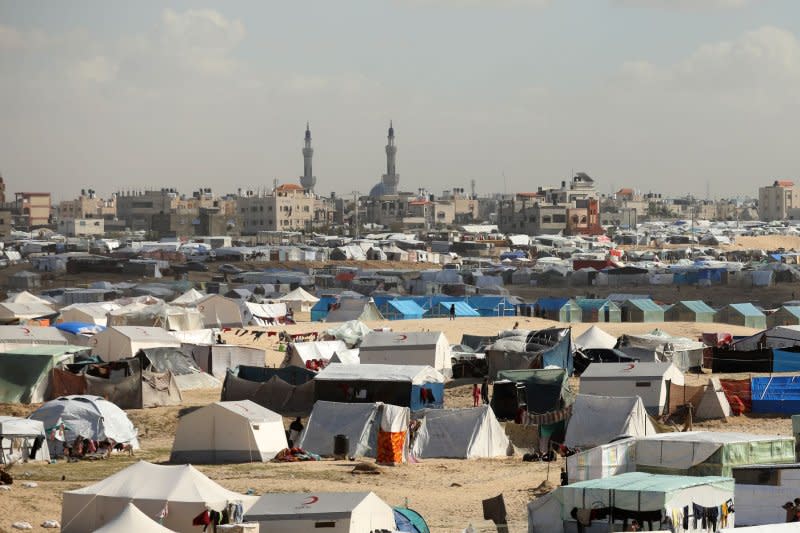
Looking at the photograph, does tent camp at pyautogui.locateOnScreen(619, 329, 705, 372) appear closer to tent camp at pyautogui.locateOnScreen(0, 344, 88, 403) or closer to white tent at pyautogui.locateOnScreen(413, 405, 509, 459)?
white tent at pyautogui.locateOnScreen(413, 405, 509, 459)

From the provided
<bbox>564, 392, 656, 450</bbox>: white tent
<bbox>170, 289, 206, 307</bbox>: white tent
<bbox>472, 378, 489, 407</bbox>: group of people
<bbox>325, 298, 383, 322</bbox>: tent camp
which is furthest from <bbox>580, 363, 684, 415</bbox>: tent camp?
<bbox>170, 289, 206, 307</bbox>: white tent

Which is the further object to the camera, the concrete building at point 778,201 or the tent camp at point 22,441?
the concrete building at point 778,201

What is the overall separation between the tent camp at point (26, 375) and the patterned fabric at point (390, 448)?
28.3 feet

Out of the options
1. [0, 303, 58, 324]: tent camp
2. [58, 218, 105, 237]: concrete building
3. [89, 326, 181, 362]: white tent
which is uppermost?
[89, 326, 181, 362]: white tent

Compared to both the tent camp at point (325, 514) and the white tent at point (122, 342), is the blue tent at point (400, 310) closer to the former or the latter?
the white tent at point (122, 342)

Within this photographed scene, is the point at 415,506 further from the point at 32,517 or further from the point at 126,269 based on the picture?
the point at 126,269

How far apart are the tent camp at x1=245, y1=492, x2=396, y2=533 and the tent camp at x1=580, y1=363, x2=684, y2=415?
10536mm

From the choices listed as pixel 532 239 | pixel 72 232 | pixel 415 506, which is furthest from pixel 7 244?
pixel 415 506

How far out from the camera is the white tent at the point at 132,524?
13883 millimetres

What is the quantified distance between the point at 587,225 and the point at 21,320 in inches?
3710

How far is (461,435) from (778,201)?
591 feet

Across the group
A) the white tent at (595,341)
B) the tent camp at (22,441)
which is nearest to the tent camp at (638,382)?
the white tent at (595,341)

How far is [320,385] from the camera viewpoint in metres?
24.6

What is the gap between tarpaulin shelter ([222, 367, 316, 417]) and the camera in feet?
82.0
